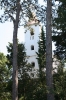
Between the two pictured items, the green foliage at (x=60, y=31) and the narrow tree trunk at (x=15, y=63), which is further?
the narrow tree trunk at (x=15, y=63)

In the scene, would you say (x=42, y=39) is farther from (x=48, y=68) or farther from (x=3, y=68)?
(x=48, y=68)

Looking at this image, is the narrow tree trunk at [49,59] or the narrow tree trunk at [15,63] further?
the narrow tree trunk at [15,63]

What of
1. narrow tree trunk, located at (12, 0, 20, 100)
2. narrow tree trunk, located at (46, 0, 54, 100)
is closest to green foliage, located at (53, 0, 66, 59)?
narrow tree trunk, located at (46, 0, 54, 100)

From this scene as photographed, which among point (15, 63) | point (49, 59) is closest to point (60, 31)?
point (49, 59)

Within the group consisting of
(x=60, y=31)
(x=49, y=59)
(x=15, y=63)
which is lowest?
(x=49, y=59)

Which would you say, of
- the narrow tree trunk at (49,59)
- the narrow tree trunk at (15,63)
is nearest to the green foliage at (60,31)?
the narrow tree trunk at (49,59)

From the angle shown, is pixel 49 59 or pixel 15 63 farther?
pixel 15 63

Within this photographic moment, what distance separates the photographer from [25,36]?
42844 millimetres

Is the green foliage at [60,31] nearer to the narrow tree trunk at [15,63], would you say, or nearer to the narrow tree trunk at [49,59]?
the narrow tree trunk at [49,59]

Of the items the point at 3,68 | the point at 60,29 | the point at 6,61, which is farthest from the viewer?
the point at 6,61

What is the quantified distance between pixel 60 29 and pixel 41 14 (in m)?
4.56

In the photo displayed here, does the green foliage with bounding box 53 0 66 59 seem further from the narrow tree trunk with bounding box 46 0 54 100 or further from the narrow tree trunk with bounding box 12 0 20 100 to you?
the narrow tree trunk with bounding box 12 0 20 100

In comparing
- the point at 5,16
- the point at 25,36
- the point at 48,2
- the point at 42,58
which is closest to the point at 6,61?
the point at 42,58

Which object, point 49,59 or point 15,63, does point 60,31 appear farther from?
point 15,63
